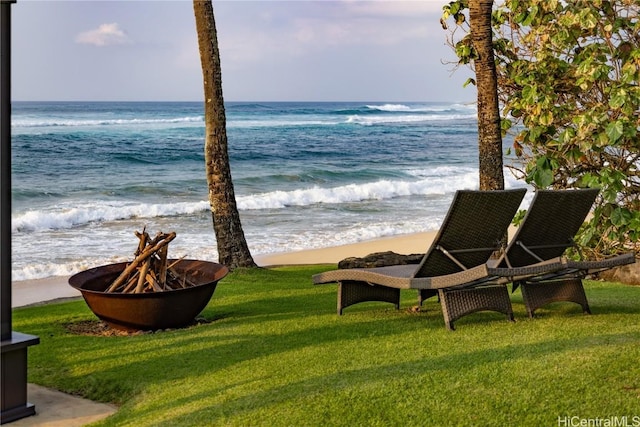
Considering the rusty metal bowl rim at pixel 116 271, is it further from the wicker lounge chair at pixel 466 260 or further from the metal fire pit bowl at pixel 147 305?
the wicker lounge chair at pixel 466 260

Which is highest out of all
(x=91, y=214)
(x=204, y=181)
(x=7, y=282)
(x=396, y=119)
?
(x=7, y=282)

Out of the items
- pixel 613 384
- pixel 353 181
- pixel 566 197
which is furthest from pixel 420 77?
pixel 613 384

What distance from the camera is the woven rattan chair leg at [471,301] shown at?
5.68m

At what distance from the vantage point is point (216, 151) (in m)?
9.60

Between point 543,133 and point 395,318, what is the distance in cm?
343

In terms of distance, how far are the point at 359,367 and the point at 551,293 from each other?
198cm

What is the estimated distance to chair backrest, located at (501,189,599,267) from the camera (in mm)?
5668

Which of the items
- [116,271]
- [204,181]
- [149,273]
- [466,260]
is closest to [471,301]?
[466,260]

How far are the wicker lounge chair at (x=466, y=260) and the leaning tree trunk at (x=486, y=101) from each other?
205 centimetres

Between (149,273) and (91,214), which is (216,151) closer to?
(149,273)

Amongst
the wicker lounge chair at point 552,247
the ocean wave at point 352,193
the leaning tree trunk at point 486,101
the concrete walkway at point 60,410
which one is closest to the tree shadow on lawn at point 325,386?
the concrete walkway at point 60,410

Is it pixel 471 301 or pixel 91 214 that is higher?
pixel 471 301

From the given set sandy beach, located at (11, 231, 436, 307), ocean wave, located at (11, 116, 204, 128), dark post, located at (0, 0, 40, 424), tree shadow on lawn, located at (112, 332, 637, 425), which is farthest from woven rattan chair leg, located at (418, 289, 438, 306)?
ocean wave, located at (11, 116, 204, 128)

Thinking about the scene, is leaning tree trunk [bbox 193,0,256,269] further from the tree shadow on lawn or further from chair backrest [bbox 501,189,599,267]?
the tree shadow on lawn
